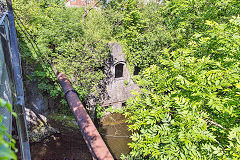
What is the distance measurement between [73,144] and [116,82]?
4859mm

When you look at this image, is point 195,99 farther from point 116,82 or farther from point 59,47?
point 116,82

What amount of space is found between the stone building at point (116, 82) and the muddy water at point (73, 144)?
5.84 feet

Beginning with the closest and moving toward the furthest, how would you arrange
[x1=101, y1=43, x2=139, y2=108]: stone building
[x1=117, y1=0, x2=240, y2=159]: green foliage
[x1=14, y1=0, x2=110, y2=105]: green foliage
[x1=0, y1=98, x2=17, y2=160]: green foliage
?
1. [x1=0, y1=98, x2=17, y2=160]: green foliage
2. [x1=117, y1=0, x2=240, y2=159]: green foliage
3. [x1=14, y1=0, x2=110, y2=105]: green foliage
4. [x1=101, y1=43, x2=139, y2=108]: stone building

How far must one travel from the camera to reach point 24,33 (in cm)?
712

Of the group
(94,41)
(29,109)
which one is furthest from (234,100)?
(29,109)

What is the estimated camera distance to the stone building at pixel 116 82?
988cm

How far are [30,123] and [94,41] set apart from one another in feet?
20.0

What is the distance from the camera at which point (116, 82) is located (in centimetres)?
1054

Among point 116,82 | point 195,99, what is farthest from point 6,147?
point 116,82

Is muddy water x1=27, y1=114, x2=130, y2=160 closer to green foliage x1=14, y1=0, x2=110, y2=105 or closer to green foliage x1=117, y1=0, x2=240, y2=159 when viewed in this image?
green foliage x1=14, y1=0, x2=110, y2=105

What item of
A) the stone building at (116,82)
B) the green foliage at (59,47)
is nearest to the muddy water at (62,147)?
the green foliage at (59,47)

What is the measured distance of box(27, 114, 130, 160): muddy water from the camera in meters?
7.54

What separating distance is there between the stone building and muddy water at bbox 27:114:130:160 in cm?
178

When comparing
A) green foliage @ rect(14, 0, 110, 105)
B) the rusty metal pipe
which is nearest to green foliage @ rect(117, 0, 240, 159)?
the rusty metal pipe
